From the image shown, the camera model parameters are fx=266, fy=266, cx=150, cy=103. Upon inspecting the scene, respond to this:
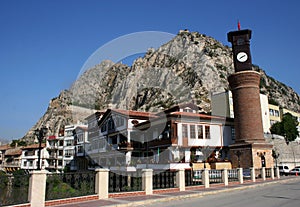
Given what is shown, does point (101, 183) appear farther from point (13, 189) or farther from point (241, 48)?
point (241, 48)

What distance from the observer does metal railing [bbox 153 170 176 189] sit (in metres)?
16.1

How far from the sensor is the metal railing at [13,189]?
10305mm

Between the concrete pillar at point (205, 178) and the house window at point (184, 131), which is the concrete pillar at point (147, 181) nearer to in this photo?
the concrete pillar at point (205, 178)

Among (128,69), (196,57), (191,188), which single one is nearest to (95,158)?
(191,188)

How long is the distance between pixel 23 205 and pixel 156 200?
5978 millimetres

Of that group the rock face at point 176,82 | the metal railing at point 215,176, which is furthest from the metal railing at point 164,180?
the rock face at point 176,82

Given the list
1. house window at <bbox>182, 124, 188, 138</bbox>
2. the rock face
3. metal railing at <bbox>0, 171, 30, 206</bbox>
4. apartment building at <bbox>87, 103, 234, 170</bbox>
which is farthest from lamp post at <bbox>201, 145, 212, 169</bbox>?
the rock face

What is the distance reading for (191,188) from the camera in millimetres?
17500

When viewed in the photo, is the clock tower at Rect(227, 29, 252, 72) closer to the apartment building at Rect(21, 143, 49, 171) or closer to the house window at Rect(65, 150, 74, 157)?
the house window at Rect(65, 150, 74, 157)

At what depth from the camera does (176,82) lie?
3565 inches

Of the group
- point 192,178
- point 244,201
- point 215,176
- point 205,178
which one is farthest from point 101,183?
point 215,176

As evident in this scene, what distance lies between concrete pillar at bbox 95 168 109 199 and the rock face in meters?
56.4

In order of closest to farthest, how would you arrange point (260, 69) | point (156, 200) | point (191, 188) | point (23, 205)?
1. point (23, 205)
2. point (156, 200)
3. point (191, 188)
4. point (260, 69)

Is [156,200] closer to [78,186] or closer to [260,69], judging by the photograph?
[78,186]
